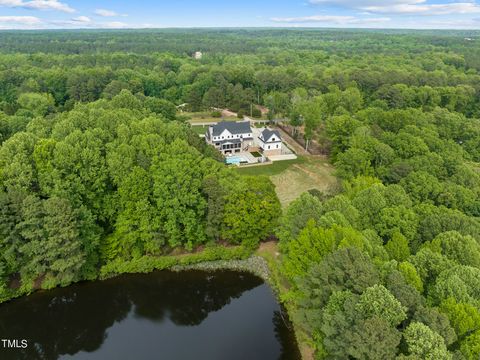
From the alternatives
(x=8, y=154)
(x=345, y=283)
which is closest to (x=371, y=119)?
(x=345, y=283)

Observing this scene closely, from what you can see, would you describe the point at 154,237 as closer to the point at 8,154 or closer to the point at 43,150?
the point at 43,150

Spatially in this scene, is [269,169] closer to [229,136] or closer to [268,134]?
[268,134]

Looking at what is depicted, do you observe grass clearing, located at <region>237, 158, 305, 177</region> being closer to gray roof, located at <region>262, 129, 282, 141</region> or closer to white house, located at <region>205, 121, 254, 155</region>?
gray roof, located at <region>262, 129, 282, 141</region>

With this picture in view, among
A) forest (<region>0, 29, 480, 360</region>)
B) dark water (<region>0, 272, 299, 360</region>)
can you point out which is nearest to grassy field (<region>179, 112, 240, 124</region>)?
forest (<region>0, 29, 480, 360</region>)

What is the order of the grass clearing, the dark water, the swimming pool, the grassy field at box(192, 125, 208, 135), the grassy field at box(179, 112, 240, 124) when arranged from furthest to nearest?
the grassy field at box(179, 112, 240, 124)
the grassy field at box(192, 125, 208, 135)
the swimming pool
the grass clearing
the dark water

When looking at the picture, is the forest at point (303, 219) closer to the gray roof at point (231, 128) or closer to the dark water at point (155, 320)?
the dark water at point (155, 320)

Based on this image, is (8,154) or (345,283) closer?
(345,283)

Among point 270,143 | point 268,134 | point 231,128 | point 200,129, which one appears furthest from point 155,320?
point 200,129

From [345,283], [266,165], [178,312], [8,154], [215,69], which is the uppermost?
[215,69]

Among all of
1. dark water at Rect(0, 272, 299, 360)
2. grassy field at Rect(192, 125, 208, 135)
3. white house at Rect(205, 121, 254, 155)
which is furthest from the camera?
grassy field at Rect(192, 125, 208, 135)
